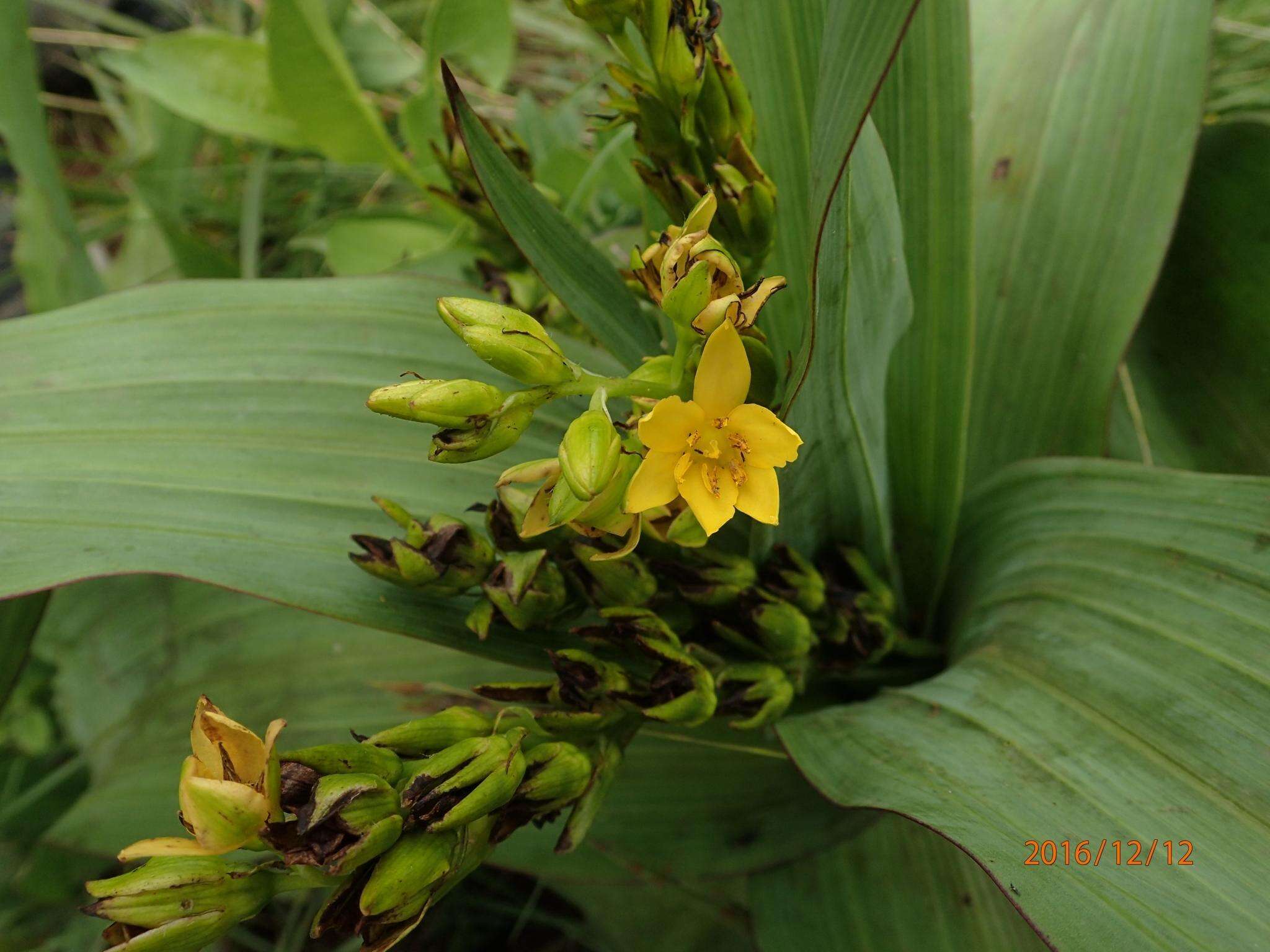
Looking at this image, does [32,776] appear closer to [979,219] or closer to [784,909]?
[784,909]

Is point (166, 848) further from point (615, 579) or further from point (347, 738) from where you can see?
point (347, 738)

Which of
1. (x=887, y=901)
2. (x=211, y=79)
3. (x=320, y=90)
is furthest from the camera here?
(x=211, y=79)

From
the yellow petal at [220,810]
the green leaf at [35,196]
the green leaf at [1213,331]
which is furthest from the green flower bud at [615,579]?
the green leaf at [35,196]

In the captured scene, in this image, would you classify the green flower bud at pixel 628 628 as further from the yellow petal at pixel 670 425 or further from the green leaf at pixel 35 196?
the green leaf at pixel 35 196

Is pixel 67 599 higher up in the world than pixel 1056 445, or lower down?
lower down

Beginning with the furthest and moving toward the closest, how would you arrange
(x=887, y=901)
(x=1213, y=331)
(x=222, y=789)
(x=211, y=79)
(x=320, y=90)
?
(x=211, y=79)
(x=320, y=90)
(x=1213, y=331)
(x=887, y=901)
(x=222, y=789)

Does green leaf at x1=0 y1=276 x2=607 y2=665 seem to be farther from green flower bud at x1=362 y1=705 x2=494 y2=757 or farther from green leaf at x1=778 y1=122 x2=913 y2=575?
green leaf at x1=778 y1=122 x2=913 y2=575

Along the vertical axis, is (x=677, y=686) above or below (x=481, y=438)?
below

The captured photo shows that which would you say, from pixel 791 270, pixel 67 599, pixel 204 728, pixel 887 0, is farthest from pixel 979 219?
pixel 67 599
